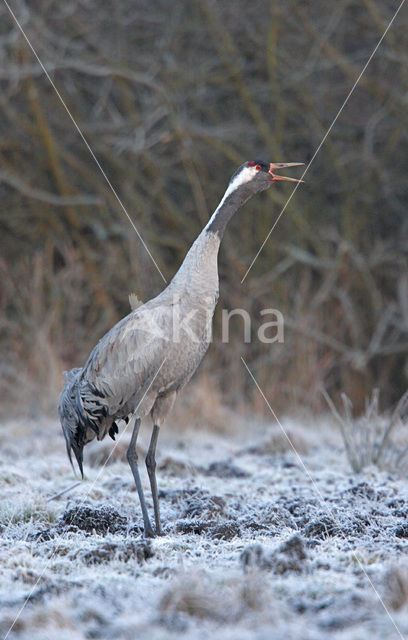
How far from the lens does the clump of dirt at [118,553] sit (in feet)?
9.74

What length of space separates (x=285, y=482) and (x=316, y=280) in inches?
177

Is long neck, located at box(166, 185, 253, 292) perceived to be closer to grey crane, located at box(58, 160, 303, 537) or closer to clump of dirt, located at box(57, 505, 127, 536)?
grey crane, located at box(58, 160, 303, 537)

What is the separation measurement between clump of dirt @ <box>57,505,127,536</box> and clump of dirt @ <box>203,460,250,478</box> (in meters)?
1.37

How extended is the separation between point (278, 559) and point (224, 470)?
7.54 ft

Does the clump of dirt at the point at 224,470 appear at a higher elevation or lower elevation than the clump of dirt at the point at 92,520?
lower

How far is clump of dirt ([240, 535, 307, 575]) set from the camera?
8.92 ft

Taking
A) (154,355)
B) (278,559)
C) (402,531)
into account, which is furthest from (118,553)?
(402,531)

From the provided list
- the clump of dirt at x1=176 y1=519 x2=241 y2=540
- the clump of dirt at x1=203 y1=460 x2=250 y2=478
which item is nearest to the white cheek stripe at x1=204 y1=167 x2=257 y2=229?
the clump of dirt at x1=176 y1=519 x2=241 y2=540

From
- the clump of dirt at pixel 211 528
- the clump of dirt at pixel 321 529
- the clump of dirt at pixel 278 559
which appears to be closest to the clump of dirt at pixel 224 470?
the clump of dirt at pixel 211 528

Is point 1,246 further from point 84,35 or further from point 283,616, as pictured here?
point 283,616

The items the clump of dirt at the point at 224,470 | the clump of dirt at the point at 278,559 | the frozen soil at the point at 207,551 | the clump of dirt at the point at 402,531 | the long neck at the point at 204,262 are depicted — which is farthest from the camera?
the clump of dirt at the point at 224,470

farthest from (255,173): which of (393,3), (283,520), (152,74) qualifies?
(393,3)

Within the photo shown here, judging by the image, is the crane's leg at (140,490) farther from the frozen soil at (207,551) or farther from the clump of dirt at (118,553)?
the clump of dirt at (118,553)

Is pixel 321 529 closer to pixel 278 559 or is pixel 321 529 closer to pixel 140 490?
pixel 278 559
